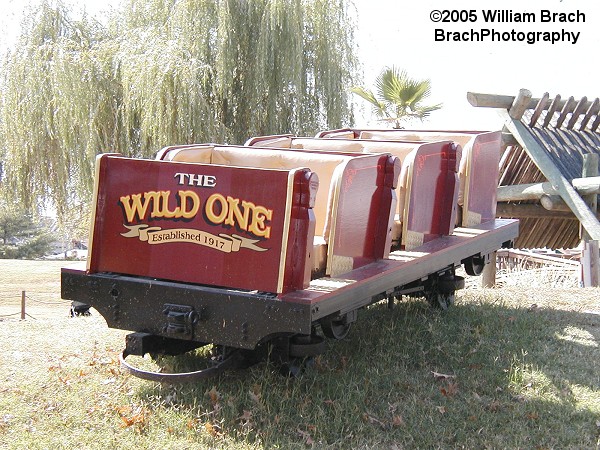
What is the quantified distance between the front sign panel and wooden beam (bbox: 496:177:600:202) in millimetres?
7106

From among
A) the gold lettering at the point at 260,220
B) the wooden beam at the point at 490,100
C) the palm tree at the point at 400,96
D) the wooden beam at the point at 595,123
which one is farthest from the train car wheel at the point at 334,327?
the palm tree at the point at 400,96

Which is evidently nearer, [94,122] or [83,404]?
[83,404]

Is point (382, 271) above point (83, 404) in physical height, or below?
above

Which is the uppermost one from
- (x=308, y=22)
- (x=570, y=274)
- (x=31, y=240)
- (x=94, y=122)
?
(x=308, y=22)

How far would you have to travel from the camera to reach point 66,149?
1652 cm

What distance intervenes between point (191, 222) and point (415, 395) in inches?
77.5

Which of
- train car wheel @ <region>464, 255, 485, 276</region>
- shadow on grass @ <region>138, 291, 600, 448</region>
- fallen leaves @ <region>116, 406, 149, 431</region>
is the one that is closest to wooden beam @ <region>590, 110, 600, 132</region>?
train car wheel @ <region>464, 255, 485, 276</region>

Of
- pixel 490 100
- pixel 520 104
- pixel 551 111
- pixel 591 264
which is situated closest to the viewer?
pixel 591 264

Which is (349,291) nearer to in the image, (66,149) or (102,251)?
(102,251)

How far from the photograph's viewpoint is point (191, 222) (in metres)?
4.99

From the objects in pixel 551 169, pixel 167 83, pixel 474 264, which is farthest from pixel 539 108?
pixel 167 83

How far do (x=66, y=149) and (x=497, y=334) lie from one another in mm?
12225

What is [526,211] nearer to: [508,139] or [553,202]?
[553,202]

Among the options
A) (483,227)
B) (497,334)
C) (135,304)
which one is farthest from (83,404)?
(483,227)
